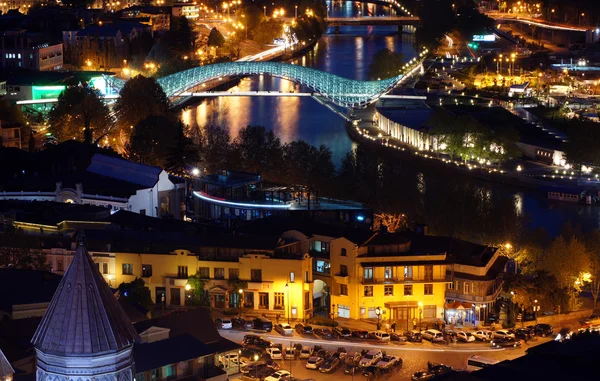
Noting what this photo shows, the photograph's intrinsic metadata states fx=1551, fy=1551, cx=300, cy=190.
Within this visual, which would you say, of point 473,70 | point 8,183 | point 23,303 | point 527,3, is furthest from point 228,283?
point 527,3

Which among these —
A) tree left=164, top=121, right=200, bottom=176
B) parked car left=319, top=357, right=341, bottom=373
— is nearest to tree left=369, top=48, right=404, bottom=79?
tree left=164, top=121, right=200, bottom=176

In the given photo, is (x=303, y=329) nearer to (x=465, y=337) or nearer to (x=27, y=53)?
(x=465, y=337)

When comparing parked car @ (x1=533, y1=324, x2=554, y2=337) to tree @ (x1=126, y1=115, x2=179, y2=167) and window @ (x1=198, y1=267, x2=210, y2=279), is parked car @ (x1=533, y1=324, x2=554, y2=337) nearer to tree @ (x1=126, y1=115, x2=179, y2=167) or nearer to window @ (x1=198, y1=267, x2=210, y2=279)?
window @ (x1=198, y1=267, x2=210, y2=279)

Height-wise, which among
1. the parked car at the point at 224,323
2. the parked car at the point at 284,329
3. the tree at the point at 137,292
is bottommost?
the parked car at the point at 284,329

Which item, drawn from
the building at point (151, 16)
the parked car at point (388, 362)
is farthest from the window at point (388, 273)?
the building at point (151, 16)

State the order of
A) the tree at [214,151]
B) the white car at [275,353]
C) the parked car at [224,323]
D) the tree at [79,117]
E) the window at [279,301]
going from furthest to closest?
1. the tree at [79,117]
2. the tree at [214,151]
3. the window at [279,301]
4. the parked car at [224,323]
5. the white car at [275,353]

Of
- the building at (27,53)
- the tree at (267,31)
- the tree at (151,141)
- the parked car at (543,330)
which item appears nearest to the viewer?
the parked car at (543,330)

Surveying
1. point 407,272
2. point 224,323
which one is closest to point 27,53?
point 407,272

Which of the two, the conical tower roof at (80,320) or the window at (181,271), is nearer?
the conical tower roof at (80,320)

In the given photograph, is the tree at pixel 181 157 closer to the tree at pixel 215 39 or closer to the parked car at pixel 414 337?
the parked car at pixel 414 337
